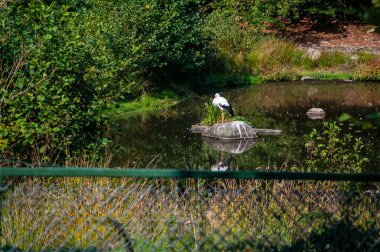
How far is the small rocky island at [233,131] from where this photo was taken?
14.4 meters

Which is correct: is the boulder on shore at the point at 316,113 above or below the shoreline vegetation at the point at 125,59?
below

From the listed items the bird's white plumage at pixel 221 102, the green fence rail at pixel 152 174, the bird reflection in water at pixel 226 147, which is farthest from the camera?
the bird's white plumage at pixel 221 102

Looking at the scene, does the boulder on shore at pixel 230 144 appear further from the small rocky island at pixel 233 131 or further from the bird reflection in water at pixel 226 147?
the small rocky island at pixel 233 131

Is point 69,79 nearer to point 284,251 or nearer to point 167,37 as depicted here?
point 284,251

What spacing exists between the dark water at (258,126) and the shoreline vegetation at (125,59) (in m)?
0.73

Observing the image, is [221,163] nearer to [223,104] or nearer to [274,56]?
[223,104]

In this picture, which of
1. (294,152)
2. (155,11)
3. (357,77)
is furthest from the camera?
(357,77)

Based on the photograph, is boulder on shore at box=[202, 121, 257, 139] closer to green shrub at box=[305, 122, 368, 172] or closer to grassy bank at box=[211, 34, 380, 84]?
green shrub at box=[305, 122, 368, 172]

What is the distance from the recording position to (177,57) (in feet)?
62.3

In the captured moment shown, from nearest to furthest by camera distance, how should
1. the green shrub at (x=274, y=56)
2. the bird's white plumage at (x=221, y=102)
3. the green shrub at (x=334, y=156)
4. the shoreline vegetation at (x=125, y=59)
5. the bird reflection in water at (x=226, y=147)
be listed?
the shoreline vegetation at (x=125, y=59) → the green shrub at (x=334, y=156) → the bird reflection in water at (x=226, y=147) → the bird's white plumage at (x=221, y=102) → the green shrub at (x=274, y=56)

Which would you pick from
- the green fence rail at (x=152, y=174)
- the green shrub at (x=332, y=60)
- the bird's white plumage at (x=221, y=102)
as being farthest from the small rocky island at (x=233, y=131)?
the green fence rail at (x=152, y=174)

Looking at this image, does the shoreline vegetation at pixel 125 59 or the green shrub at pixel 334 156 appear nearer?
the shoreline vegetation at pixel 125 59

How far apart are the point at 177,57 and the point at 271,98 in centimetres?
317

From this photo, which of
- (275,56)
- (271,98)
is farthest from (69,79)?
(275,56)
